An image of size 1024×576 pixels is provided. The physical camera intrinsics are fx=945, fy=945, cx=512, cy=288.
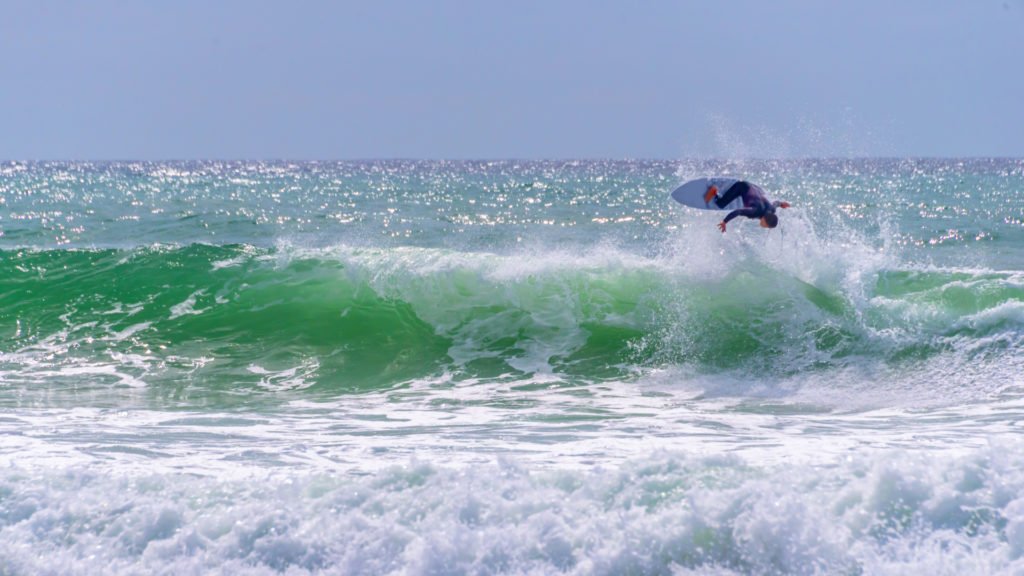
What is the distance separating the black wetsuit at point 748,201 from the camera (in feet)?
37.2

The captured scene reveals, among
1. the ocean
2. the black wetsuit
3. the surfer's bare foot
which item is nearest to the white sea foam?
the ocean

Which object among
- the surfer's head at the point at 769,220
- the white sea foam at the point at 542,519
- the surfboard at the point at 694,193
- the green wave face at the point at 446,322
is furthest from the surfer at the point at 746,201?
the white sea foam at the point at 542,519

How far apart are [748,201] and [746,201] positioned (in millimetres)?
49

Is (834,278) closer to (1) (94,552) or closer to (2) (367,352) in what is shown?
(2) (367,352)

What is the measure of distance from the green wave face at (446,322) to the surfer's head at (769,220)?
64.1 inches

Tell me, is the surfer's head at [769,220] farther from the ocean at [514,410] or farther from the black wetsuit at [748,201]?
the ocean at [514,410]

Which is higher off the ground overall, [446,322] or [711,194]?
[711,194]

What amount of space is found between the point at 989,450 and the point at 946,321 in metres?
6.04

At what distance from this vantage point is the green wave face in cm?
1139

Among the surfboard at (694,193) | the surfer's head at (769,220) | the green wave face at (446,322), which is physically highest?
the surfboard at (694,193)

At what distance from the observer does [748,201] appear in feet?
38.5

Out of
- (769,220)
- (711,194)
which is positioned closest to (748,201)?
(769,220)

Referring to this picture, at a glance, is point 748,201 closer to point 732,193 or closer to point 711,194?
point 732,193

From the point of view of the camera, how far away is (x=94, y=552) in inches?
227
